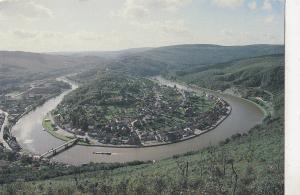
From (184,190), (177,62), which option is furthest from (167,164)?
(177,62)

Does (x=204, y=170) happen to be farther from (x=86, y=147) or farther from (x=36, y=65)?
(x=36, y=65)

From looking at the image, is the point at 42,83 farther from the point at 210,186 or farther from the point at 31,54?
the point at 210,186

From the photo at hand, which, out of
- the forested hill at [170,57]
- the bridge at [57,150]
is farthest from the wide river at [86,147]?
the forested hill at [170,57]

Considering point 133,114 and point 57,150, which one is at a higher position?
point 133,114

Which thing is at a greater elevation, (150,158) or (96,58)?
(96,58)

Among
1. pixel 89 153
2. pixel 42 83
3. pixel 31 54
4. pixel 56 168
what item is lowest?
pixel 56 168

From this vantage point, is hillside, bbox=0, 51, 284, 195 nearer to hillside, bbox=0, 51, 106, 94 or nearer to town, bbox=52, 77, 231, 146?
town, bbox=52, 77, 231, 146

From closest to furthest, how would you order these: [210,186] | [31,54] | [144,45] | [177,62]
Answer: [144,45] < [210,186] < [31,54] < [177,62]

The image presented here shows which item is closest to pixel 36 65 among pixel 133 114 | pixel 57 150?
pixel 57 150
